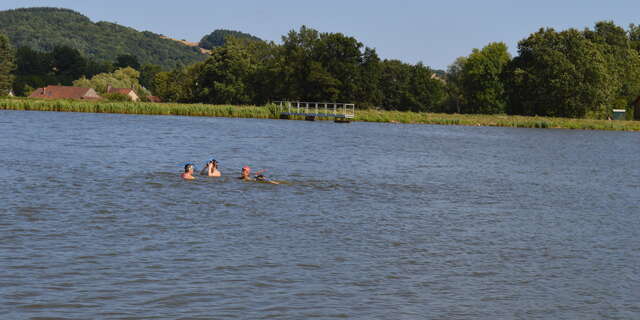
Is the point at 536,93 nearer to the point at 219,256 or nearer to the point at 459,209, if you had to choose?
the point at 459,209

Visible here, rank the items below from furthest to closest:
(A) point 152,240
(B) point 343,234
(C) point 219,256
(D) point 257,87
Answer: (D) point 257,87
(B) point 343,234
(A) point 152,240
(C) point 219,256

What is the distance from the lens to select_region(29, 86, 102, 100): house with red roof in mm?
168750

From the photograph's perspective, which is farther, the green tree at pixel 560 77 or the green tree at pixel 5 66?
the green tree at pixel 5 66

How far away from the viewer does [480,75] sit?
424 ft

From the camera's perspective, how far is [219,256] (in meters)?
13.9

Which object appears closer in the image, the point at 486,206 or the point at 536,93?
the point at 486,206

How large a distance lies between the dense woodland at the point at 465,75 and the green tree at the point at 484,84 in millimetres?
176

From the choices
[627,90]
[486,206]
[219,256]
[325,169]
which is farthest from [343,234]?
[627,90]

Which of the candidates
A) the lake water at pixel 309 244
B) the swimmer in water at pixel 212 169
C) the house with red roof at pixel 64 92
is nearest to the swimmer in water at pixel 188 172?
the lake water at pixel 309 244

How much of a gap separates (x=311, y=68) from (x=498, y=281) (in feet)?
336

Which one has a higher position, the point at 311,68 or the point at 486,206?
the point at 311,68

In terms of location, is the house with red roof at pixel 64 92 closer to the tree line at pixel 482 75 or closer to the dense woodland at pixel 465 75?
the dense woodland at pixel 465 75

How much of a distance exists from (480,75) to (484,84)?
1911 mm

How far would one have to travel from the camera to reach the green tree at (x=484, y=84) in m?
128
